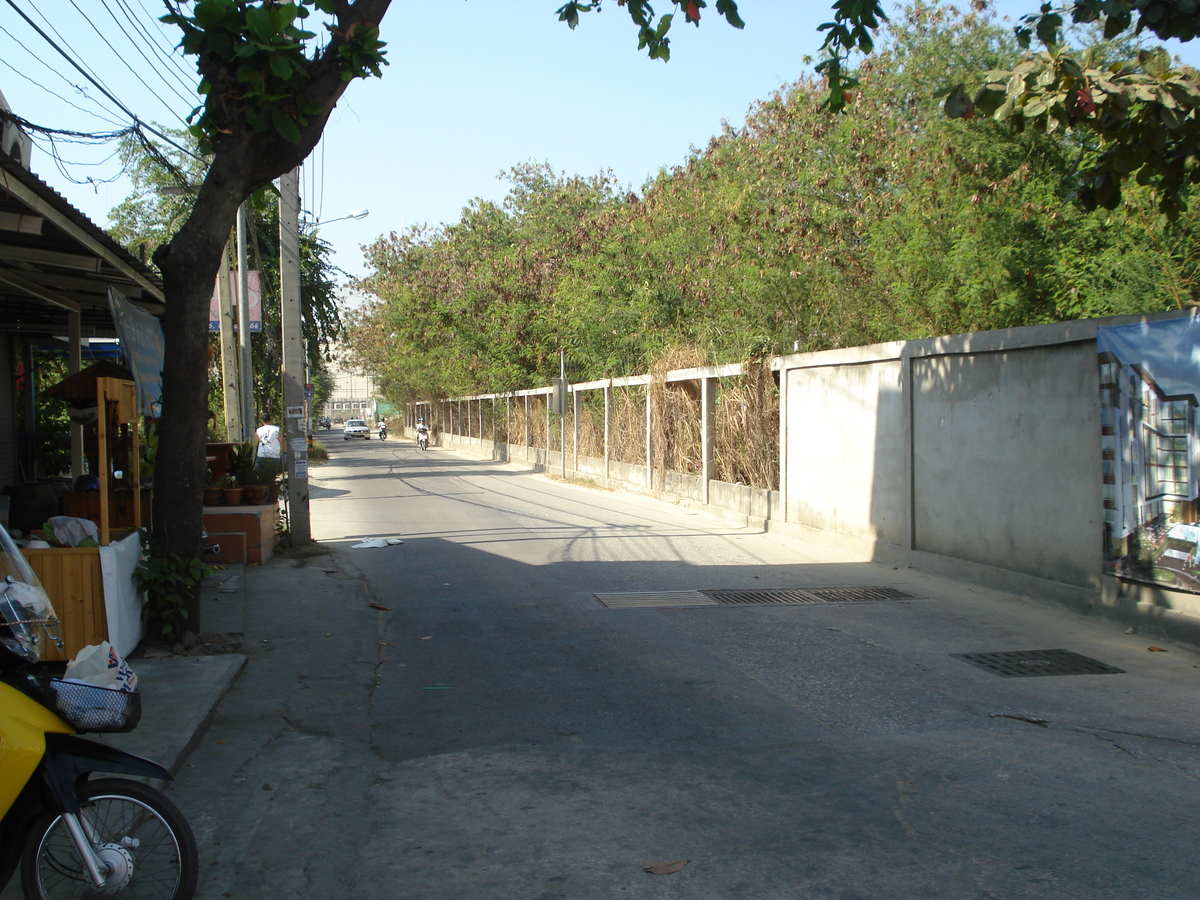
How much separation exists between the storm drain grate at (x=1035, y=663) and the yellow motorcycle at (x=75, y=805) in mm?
5472

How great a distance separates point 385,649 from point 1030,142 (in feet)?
38.9

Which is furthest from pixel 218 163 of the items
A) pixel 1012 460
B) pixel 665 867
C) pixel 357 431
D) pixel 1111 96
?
pixel 357 431

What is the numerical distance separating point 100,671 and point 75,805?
469mm

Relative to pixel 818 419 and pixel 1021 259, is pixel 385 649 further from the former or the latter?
pixel 1021 259

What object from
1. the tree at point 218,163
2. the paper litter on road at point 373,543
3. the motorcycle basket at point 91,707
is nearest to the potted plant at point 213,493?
the paper litter on road at point 373,543

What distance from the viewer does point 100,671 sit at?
3.55 meters

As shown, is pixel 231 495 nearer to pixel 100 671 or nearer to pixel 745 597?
pixel 745 597

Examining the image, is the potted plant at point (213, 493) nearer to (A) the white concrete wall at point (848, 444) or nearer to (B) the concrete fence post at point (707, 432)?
(A) the white concrete wall at point (848, 444)

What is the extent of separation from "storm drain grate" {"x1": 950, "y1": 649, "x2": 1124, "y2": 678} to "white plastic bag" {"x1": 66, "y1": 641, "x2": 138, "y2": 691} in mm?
5568

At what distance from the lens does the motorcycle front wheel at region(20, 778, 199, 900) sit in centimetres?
328

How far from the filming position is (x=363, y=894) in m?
3.75

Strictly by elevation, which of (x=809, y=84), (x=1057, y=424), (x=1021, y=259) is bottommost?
(x=1057, y=424)

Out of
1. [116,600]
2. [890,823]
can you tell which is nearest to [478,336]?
[116,600]

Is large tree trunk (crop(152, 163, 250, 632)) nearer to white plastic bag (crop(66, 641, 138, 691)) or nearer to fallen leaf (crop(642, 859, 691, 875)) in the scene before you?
white plastic bag (crop(66, 641, 138, 691))
